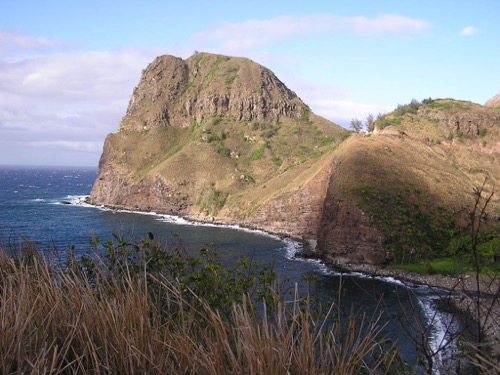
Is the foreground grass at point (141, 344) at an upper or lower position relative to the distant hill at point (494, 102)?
lower

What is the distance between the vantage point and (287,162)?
9494cm

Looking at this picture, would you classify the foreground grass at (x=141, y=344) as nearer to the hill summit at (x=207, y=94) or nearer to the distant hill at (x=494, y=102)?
the distant hill at (x=494, y=102)

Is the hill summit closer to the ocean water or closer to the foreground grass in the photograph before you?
the ocean water

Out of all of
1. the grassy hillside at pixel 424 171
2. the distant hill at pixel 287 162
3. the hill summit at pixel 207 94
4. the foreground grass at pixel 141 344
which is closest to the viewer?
the foreground grass at pixel 141 344

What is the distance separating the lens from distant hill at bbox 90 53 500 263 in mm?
51156

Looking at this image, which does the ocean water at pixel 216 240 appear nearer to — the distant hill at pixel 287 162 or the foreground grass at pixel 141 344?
the distant hill at pixel 287 162

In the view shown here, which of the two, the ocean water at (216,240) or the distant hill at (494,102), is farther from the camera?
the distant hill at (494,102)

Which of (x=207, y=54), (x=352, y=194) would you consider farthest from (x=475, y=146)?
(x=207, y=54)

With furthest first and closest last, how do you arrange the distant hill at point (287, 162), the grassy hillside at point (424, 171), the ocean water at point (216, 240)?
the distant hill at point (287, 162) < the grassy hillside at point (424, 171) < the ocean water at point (216, 240)

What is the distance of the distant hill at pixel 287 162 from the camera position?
51156mm

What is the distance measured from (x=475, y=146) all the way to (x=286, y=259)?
135 feet

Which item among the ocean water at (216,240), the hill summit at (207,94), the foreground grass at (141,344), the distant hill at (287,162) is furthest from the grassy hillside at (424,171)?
the hill summit at (207,94)

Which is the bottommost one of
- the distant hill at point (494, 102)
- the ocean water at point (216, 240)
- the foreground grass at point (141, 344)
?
the ocean water at point (216, 240)

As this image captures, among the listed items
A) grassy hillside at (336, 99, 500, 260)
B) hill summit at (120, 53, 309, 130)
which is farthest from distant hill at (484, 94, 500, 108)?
hill summit at (120, 53, 309, 130)
